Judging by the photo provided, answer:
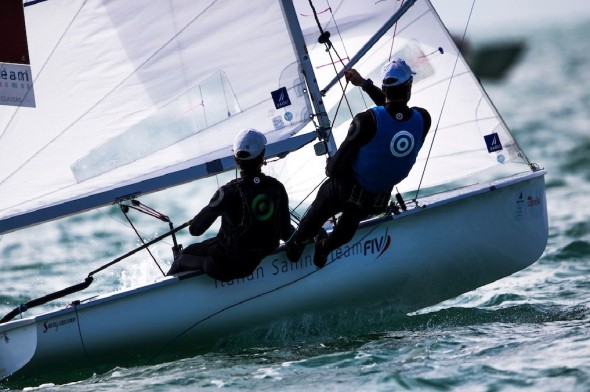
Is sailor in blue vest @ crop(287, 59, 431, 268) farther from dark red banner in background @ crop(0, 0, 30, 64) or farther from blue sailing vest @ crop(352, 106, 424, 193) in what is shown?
dark red banner in background @ crop(0, 0, 30, 64)

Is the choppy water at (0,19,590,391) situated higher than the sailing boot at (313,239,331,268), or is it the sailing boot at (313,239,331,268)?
the sailing boot at (313,239,331,268)

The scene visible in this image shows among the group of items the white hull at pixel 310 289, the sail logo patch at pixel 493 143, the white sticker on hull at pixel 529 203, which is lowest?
the white hull at pixel 310 289

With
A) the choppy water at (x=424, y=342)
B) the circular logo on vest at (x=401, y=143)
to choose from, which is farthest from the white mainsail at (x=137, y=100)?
the choppy water at (x=424, y=342)

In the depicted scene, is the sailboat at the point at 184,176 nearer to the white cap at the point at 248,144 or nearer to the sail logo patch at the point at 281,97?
the sail logo patch at the point at 281,97

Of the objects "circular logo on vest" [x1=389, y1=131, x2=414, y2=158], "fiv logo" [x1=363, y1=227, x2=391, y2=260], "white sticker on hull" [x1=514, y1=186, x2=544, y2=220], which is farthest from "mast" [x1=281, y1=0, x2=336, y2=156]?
"white sticker on hull" [x1=514, y1=186, x2=544, y2=220]

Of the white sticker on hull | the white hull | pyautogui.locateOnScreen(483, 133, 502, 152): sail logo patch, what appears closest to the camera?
the white hull

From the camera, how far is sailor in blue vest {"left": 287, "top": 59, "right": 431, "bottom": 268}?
6.30 metres

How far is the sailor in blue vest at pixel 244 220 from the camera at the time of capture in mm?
6324

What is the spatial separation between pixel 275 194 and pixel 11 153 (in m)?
1.59

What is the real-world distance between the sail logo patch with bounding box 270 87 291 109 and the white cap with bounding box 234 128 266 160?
760 millimetres

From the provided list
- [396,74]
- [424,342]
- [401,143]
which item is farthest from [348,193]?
[424,342]

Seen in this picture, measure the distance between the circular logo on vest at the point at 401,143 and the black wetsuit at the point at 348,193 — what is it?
0.09 meters

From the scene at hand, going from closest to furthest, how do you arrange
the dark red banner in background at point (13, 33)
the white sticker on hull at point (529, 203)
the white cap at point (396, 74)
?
the white cap at point (396, 74) < the dark red banner in background at point (13, 33) < the white sticker on hull at point (529, 203)

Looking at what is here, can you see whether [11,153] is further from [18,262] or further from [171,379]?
[18,262]
